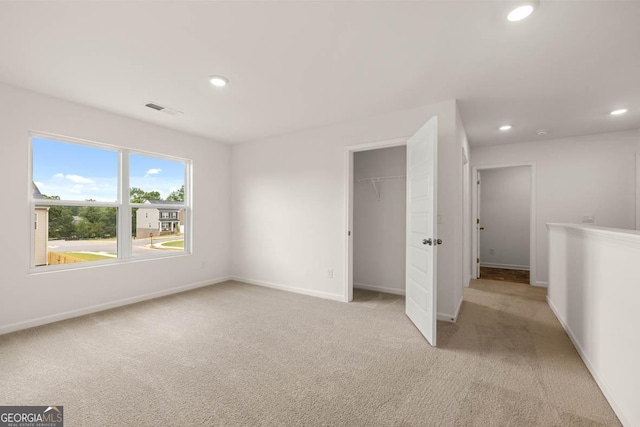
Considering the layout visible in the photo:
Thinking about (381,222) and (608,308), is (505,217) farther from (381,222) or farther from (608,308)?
(608,308)

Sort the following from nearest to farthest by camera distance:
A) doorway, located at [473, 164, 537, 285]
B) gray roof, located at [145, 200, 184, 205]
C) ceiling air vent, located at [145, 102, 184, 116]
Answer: ceiling air vent, located at [145, 102, 184, 116]
gray roof, located at [145, 200, 184, 205]
doorway, located at [473, 164, 537, 285]

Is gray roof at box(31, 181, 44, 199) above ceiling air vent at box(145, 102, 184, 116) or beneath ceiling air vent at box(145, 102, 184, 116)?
Answer: beneath

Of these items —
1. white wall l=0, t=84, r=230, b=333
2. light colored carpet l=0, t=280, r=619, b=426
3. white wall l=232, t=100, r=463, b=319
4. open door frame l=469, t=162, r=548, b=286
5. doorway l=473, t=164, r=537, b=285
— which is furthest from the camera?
doorway l=473, t=164, r=537, b=285

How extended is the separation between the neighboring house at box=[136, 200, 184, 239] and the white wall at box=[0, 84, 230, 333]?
0.29 meters

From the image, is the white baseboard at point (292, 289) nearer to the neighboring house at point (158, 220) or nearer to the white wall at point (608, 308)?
the neighboring house at point (158, 220)

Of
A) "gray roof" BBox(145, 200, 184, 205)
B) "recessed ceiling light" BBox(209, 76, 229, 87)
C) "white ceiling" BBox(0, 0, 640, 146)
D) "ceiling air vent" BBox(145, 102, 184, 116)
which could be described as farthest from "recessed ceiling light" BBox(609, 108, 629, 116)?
"gray roof" BBox(145, 200, 184, 205)

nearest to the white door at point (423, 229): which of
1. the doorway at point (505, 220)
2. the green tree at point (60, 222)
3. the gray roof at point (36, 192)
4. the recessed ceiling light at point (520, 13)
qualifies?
the recessed ceiling light at point (520, 13)

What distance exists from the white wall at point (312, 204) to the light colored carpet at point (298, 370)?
794 millimetres

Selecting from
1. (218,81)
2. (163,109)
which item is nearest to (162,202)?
(163,109)

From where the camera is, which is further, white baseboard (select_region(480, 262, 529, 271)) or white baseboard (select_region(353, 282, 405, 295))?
white baseboard (select_region(480, 262, 529, 271))

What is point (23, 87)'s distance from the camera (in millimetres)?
2904

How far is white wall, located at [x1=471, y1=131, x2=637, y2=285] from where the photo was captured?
4.28 metres

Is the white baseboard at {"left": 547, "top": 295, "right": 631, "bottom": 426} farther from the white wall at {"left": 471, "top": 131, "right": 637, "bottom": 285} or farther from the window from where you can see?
the window

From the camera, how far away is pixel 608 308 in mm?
1915
